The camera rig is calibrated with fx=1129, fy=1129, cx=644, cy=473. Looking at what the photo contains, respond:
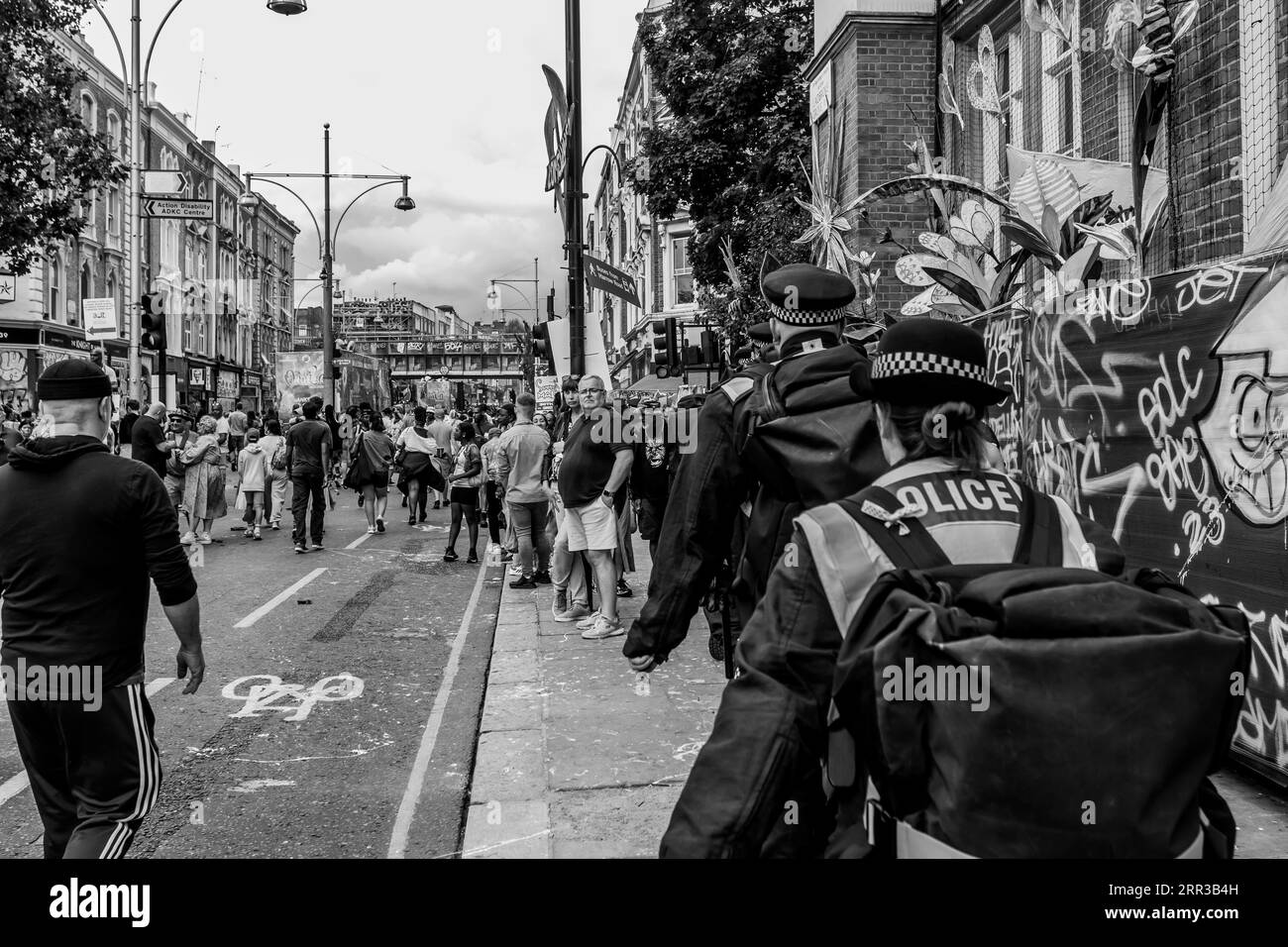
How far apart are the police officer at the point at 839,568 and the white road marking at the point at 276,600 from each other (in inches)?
325

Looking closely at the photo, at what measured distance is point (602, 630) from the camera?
8.62 m

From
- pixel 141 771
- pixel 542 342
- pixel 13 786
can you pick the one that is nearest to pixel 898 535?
pixel 141 771

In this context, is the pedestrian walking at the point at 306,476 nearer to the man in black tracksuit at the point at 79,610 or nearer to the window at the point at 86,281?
the man in black tracksuit at the point at 79,610

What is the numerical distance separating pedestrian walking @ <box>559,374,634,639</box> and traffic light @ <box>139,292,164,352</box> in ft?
37.3

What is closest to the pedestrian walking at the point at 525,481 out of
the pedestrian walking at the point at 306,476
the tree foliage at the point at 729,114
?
the pedestrian walking at the point at 306,476

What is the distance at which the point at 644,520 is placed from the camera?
10.1m

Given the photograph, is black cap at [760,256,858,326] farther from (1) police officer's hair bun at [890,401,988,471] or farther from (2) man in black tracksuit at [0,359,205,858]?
(2) man in black tracksuit at [0,359,205,858]

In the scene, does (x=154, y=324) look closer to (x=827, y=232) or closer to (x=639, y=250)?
(x=827, y=232)

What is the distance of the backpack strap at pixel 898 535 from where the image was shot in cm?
191

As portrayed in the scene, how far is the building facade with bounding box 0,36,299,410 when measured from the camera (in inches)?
1356

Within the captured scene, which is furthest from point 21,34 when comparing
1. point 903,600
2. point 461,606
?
point 903,600

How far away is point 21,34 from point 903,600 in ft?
62.0

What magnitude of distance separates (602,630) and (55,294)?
116ft
